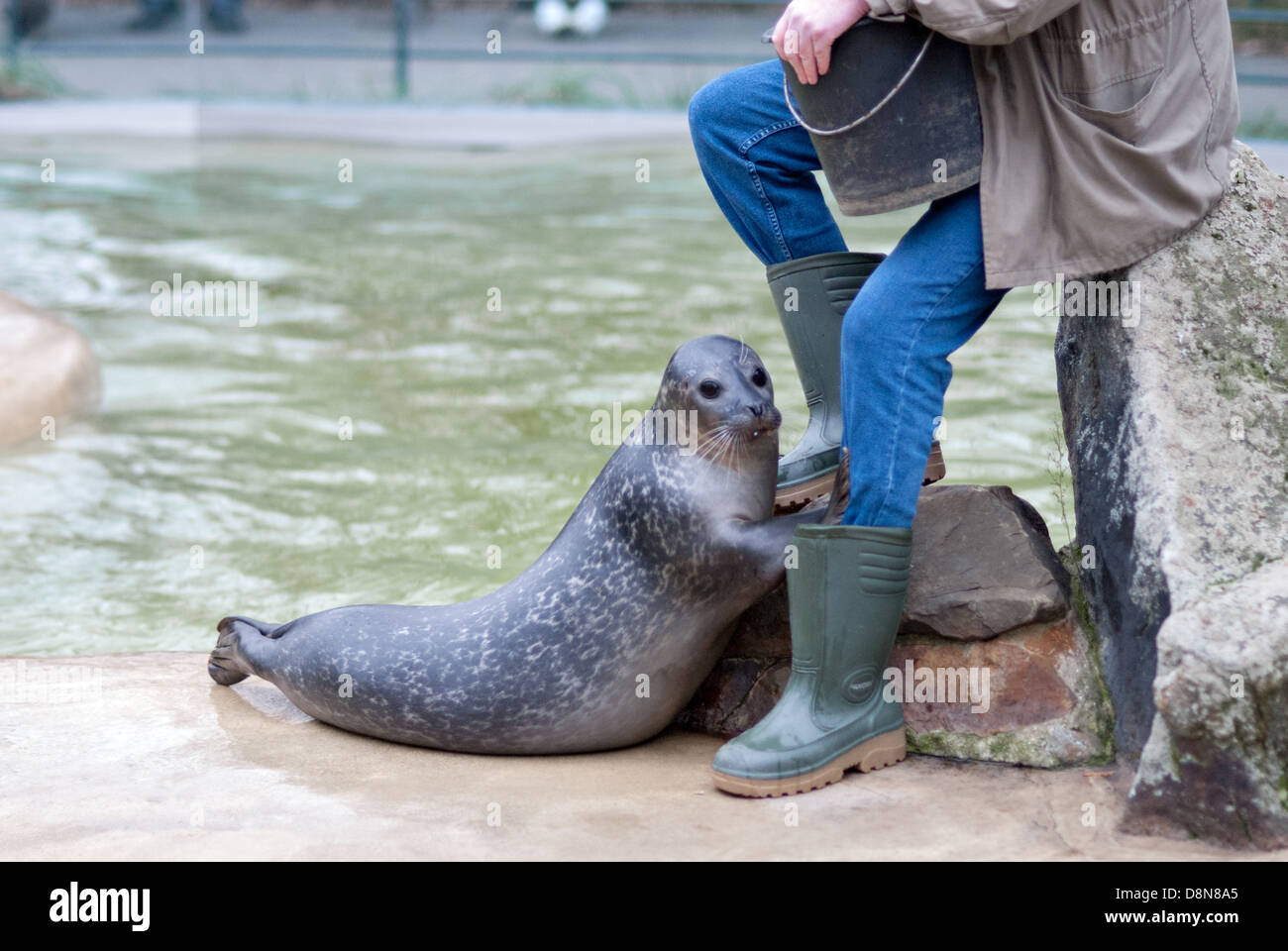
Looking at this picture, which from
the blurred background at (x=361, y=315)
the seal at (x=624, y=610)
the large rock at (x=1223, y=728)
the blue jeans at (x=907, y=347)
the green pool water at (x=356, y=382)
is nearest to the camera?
the large rock at (x=1223, y=728)

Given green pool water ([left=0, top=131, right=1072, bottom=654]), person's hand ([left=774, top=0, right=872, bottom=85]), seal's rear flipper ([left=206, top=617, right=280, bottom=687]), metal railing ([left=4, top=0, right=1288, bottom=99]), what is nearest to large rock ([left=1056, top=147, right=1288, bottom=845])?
person's hand ([left=774, top=0, right=872, bottom=85])

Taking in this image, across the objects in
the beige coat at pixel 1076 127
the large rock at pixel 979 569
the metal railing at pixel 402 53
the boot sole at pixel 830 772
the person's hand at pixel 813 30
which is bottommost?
the boot sole at pixel 830 772

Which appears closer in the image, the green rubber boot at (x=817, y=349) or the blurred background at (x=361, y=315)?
the green rubber boot at (x=817, y=349)

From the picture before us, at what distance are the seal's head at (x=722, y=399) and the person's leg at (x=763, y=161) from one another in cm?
27

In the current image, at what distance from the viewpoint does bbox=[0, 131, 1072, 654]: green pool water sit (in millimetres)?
5461

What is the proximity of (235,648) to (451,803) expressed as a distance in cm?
98

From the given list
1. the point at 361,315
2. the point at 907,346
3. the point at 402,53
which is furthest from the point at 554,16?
the point at 907,346

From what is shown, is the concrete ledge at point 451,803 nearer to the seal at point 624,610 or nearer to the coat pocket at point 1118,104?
the seal at point 624,610

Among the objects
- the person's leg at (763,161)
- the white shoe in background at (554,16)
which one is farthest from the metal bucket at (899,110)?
the white shoe in background at (554,16)

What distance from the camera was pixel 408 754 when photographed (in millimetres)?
3371

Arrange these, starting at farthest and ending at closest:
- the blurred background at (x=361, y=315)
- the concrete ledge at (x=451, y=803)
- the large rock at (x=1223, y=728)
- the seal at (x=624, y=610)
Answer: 1. the blurred background at (x=361, y=315)
2. the seal at (x=624, y=610)
3. the concrete ledge at (x=451, y=803)
4. the large rock at (x=1223, y=728)

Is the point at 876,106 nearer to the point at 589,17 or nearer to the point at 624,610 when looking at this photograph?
the point at 624,610

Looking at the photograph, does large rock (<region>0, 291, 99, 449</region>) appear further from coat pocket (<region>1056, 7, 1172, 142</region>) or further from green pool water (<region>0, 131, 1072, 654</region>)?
coat pocket (<region>1056, 7, 1172, 142</region>)

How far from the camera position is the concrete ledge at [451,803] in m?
2.78
